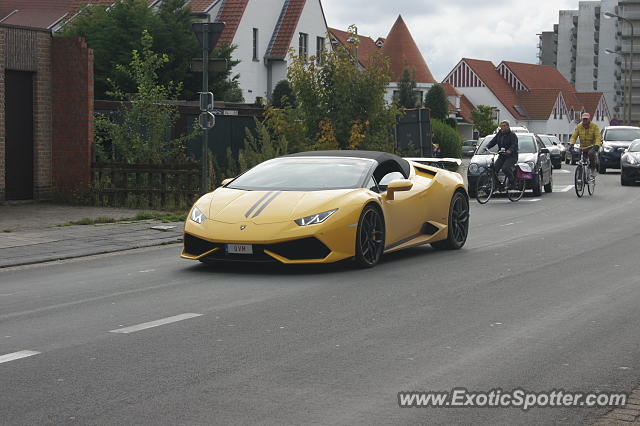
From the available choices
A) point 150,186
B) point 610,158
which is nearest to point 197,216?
A: point 150,186

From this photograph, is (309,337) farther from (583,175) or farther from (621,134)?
(621,134)

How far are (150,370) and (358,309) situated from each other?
2.80 meters

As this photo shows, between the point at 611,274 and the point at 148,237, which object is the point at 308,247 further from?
the point at 148,237

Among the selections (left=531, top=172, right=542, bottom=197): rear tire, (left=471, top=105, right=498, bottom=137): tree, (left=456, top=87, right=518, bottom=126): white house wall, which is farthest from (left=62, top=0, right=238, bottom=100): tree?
(left=456, top=87, right=518, bottom=126): white house wall

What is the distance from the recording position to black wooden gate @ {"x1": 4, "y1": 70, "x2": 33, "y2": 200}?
20484 mm

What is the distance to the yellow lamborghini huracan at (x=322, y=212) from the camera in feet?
36.7

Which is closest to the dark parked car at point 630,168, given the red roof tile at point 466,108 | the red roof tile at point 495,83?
the red roof tile at point 466,108

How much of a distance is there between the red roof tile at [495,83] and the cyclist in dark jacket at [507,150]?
4379 inches

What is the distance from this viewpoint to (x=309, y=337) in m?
7.82

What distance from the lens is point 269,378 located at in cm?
646

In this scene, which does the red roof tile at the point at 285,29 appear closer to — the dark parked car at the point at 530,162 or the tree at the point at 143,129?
the dark parked car at the point at 530,162

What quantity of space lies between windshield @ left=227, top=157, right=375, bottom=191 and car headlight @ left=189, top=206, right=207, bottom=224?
701 millimetres

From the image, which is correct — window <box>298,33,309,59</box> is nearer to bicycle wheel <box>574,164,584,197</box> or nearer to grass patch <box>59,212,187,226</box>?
bicycle wheel <box>574,164,584,197</box>

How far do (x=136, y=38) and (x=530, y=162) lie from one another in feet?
54.3
